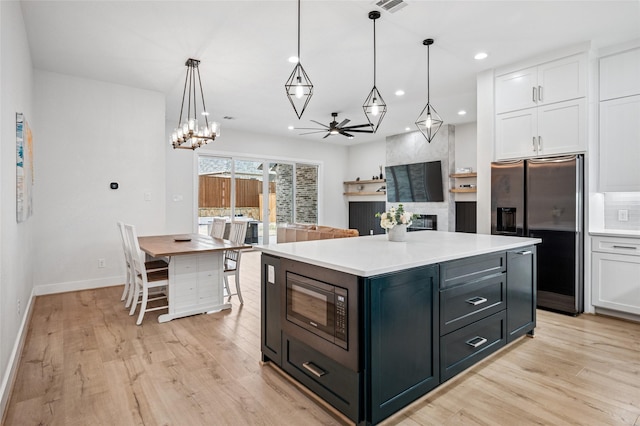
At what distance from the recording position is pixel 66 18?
321 centimetres

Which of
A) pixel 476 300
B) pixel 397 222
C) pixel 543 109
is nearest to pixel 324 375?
pixel 476 300

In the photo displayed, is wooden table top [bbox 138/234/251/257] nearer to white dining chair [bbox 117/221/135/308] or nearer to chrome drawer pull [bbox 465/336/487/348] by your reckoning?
white dining chair [bbox 117/221/135/308]

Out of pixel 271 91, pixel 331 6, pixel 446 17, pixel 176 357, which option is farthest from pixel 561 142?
pixel 176 357

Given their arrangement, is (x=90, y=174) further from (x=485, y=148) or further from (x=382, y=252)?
(x=485, y=148)

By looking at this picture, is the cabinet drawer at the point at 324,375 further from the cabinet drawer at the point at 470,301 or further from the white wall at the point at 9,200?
the white wall at the point at 9,200

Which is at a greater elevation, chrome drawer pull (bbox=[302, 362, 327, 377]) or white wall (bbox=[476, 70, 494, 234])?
white wall (bbox=[476, 70, 494, 234])

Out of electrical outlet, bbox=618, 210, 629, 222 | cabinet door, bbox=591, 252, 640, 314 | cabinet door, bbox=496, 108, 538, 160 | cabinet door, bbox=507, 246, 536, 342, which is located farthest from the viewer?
cabinet door, bbox=496, 108, 538, 160

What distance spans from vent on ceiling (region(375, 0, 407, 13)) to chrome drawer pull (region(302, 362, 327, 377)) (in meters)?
2.86

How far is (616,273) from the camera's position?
353 centimetres

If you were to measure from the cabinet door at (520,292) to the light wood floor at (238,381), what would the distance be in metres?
0.17

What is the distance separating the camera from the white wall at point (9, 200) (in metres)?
2.15

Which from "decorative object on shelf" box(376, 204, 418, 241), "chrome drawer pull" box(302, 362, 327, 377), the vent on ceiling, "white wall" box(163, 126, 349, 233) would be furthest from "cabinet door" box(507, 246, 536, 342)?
"white wall" box(163, 126, 349, 233)

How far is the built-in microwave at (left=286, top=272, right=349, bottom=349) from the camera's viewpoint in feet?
6.00

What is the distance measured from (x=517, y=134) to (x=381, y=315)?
3.40m
